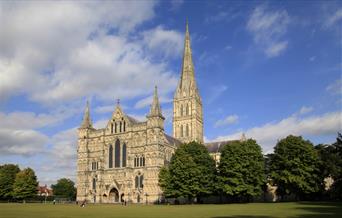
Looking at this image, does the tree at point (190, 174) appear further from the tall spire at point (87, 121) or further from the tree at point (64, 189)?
the tree at point (64, 189)

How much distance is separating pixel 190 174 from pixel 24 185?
176 feet

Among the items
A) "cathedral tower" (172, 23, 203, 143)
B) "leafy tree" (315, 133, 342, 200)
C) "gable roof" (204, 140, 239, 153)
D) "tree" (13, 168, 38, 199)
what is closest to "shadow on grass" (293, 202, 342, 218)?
"leafy tree" (315, 133, 342, 200)

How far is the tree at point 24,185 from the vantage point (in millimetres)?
105125

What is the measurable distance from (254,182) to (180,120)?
56.7 meters

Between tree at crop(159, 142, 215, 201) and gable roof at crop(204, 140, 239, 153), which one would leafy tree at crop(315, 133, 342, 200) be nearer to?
tree at crop(159, 142, 215, 201)

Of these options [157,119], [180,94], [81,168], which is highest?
[180,94]

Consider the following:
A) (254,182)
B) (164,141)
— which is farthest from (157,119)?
(254,182)

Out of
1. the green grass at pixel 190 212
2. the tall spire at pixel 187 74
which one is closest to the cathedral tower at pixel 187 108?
the tall spire at pixel 187 74

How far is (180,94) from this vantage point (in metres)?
130

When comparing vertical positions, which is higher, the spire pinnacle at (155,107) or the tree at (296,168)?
the spire pinnacle at (155,107)

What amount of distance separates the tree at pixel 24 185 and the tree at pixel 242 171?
56.8 metres

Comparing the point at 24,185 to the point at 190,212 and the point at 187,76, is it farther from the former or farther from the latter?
the point at 190,212

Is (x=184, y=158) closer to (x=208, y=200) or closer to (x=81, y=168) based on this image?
(x=208, y=200)

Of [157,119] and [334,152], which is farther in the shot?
[157,119]
